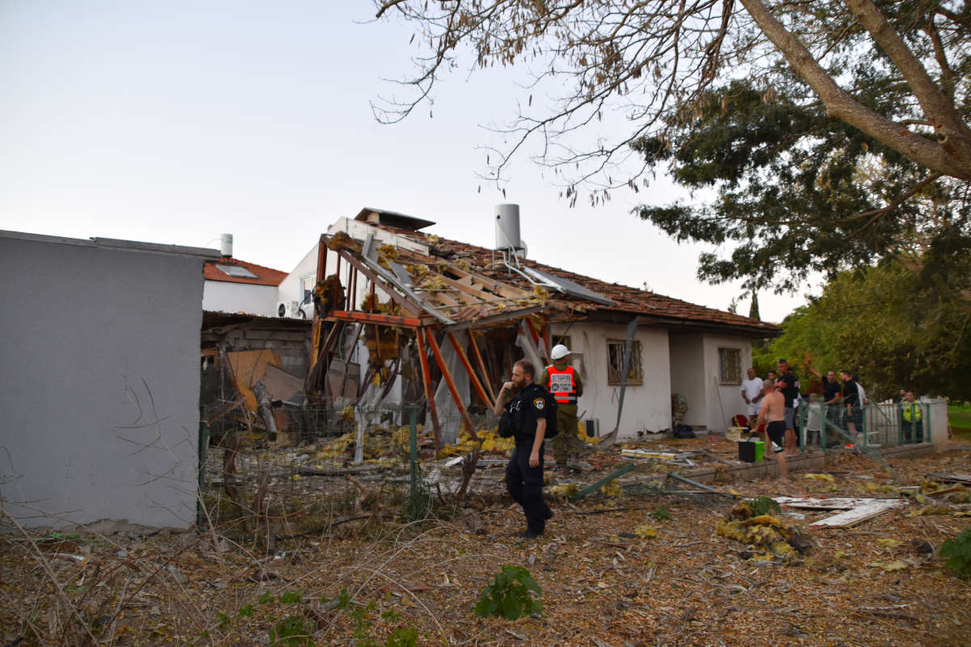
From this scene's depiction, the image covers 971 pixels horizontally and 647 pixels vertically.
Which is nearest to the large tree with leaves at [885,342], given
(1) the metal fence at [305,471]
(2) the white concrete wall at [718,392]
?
(2) the white concrete wall at [718,392]

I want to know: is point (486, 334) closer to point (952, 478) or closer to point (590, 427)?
point (590, 427)

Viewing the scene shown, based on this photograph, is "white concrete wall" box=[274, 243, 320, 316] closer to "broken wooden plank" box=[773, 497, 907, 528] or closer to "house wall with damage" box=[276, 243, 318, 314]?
"house wall with damage" box=[276, 243, 318, 314]

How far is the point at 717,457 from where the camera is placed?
1186cm

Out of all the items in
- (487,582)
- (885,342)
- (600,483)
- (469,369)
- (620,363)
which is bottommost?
(487,582)

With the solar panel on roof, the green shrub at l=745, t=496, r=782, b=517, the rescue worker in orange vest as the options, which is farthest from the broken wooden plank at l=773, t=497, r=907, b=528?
the solar panel on roof

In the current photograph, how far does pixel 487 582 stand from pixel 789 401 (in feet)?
30.9

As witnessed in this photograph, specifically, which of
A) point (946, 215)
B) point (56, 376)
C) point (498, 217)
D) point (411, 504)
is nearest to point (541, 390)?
point (411, 504)

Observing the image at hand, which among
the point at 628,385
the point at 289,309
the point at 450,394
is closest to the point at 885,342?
the point at 628,385

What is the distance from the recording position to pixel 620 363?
15.9 metres

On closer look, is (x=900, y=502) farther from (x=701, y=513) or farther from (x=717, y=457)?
(x=717, y=457)

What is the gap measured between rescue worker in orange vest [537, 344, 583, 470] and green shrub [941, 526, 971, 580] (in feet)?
15.7

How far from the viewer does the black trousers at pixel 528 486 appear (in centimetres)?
619

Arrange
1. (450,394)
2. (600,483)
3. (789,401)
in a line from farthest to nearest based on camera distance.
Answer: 1. (450,394)
2. (789,401)
3. (600,483)

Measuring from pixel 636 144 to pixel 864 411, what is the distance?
6.98 meters
